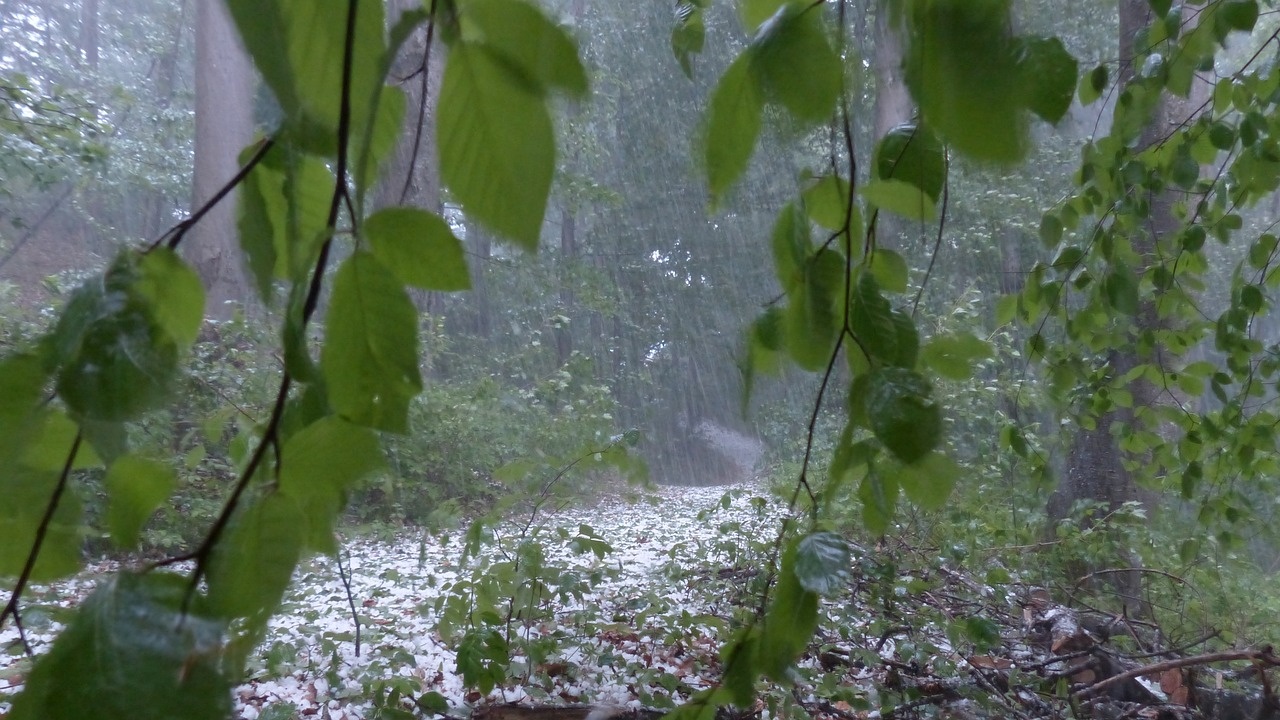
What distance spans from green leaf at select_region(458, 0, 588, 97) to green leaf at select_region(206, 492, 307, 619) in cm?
15

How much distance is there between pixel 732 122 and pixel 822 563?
0.21 m

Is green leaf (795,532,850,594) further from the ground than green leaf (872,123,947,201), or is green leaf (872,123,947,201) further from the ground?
green leaf (872,123,947,201)

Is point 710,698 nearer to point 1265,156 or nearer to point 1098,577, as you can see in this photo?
point 1265,156

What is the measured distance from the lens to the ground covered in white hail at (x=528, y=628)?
113 centimetres

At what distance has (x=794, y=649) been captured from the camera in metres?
0.34

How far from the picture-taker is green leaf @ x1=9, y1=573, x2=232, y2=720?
17 centimetres

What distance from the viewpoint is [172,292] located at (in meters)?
0.26

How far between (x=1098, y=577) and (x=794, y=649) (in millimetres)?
1954

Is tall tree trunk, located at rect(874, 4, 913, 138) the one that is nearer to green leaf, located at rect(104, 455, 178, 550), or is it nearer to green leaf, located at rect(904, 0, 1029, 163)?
green leaf, located at rect(904, 0, 1029, 163)

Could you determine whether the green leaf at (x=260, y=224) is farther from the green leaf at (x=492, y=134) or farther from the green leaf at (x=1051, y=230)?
the green leaf at (x=1051, y=230)

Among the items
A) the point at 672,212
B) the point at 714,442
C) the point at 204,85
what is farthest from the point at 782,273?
the point at 714,442

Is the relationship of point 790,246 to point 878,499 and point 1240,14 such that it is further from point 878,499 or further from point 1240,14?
point 1240,14

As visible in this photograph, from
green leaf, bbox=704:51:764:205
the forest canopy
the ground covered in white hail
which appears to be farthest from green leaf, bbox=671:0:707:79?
the ground covered in white hail

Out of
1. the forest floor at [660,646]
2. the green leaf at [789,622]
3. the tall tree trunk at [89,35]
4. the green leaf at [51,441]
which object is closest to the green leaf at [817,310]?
the green leaf at [789,622]
